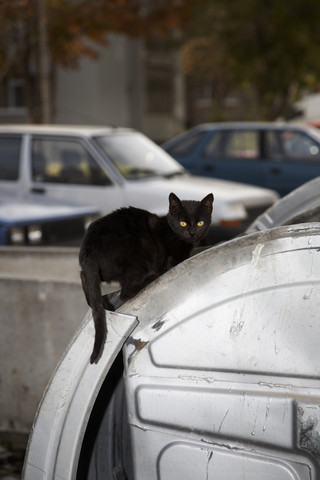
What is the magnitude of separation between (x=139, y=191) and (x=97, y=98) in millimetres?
21921

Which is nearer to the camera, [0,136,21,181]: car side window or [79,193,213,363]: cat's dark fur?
[79,193,213,363]: cat's dark fur

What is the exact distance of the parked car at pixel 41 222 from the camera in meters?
6.89

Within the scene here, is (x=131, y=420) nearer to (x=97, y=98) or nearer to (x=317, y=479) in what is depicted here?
(x=317, y=479)

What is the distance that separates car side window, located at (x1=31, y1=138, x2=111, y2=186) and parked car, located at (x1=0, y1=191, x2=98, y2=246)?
0.53 meters

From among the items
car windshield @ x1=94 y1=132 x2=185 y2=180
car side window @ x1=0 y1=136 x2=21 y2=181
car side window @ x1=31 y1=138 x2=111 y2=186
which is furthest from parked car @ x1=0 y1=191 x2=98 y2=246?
car windshield @ x1=94 y1=132 x2=185 y2=180

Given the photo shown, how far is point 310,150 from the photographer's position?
1219cm

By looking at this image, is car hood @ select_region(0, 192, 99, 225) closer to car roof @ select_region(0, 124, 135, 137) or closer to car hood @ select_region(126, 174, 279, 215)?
car hood @ select_region(126, 174, 279, 215)

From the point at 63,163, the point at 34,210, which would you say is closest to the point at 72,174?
the point at 63,163

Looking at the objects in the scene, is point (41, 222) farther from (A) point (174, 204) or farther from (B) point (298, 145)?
(B) point (298, 145)

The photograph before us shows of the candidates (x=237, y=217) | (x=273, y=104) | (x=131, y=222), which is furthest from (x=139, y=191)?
(x=273, y=104)

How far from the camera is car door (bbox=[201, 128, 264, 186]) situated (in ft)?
40.8

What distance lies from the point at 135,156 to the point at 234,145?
4.59m

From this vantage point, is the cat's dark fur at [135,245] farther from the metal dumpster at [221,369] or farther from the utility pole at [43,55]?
the utility pole at [43,55]

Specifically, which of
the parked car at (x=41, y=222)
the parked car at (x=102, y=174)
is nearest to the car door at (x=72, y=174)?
the parked car at (x=102, y=174)
